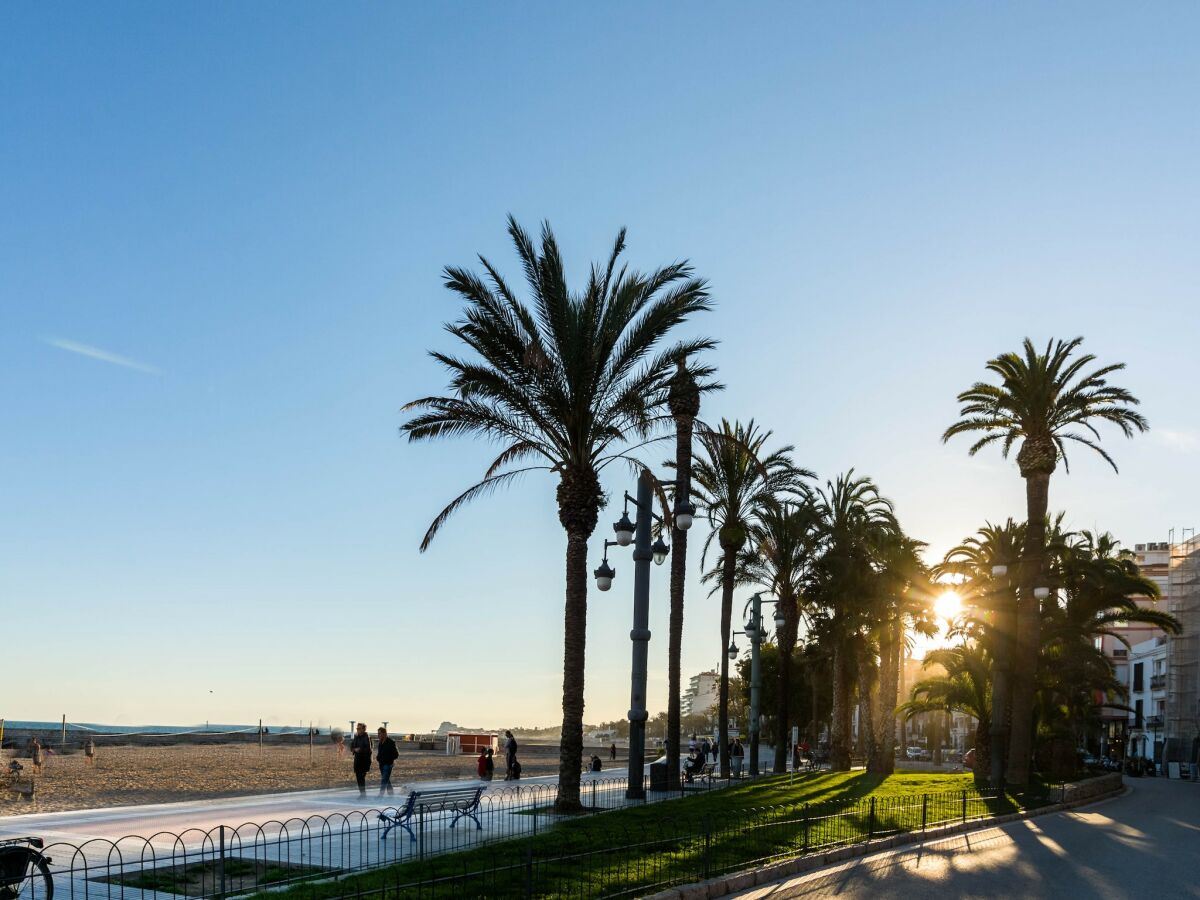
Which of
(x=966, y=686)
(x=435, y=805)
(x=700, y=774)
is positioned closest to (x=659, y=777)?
(x=700, y=774)

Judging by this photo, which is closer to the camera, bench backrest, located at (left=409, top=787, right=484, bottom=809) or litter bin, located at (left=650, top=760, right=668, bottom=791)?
bench backrest, located at (left=409, top=787, right=484, bottom=809)

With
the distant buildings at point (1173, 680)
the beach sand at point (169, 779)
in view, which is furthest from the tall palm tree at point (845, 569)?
the distant buildings at point (1173, 680)

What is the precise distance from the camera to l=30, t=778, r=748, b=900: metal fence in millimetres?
11047

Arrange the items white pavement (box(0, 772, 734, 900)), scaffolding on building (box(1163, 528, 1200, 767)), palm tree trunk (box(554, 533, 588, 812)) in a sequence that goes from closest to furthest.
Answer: white pavement (box(0, 772, 734, 900)), palm tree trunk (box(554, 533, 588, 812)), scaffolding on building (box(1163, 528, 1200, 767))

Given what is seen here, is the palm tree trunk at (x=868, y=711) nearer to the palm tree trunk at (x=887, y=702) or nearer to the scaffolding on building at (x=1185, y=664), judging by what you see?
the palm tree trunk at (x=887, y=702)

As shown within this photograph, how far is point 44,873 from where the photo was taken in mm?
9258

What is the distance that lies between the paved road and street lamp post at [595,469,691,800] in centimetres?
694

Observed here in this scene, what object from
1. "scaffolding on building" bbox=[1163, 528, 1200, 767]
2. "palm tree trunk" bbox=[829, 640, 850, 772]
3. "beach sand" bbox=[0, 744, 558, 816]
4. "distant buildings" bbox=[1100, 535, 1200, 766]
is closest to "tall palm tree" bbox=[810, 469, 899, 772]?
"palm tree trunk" bbox=[829, 640, 850, 772]

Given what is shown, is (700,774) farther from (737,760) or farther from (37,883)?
(37,883)

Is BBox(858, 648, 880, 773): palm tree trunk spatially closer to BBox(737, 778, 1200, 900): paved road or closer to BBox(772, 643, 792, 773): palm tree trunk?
BBox(772, 643, 792, 773): palm tree trunk

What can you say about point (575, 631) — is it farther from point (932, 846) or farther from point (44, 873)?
point (44, 873)

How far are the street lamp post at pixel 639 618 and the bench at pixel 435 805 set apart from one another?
619 cm

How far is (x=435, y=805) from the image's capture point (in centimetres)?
1602

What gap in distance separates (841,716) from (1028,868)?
28464 millimetres
